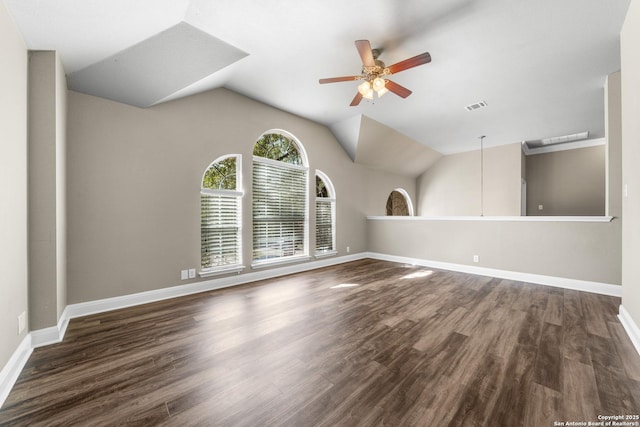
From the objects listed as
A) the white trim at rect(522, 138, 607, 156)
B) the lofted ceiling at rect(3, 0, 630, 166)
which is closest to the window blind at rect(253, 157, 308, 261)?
the lofted ceiling at rect(3, 0, 630, 166)

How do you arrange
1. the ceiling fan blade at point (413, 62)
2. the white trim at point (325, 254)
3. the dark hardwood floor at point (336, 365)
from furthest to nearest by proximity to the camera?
the white trim at point (325, 254), the ceiling fan blade at point (413, 62), the dark hardwood floor at point (336, 365)

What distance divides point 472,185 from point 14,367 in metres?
9.03

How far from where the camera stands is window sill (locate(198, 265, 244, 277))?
3.54 m

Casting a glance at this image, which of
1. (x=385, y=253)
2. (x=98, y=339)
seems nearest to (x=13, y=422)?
(x=98, y=339)

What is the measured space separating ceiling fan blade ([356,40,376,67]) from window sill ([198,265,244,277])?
126 inches

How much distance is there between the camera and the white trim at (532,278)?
341 centimetres

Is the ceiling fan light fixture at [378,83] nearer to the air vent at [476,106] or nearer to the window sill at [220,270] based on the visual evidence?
the air vent at [476,106]

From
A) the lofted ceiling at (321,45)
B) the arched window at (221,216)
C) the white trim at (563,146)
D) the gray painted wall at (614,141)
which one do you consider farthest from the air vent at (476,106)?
the arched window at (221,216)

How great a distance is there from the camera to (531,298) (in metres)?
3.25

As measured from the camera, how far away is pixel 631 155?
2225 millimetres

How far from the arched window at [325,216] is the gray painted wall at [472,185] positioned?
4376 mm

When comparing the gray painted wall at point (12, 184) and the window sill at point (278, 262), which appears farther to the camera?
the window sill at point (278, 262)

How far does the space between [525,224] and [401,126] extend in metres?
2.92

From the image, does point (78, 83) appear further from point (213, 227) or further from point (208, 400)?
point (208, 400)
